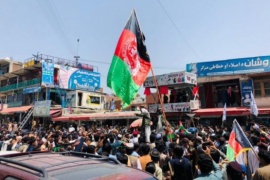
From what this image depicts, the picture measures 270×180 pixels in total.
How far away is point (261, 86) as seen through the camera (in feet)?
62.6

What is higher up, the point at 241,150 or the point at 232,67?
the point at 232,67

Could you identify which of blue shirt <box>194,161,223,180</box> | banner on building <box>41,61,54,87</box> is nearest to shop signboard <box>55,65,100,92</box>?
banner on building <box>41,61,54,87</box>

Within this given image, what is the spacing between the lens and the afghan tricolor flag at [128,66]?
8023mm

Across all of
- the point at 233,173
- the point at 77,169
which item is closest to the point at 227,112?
the point at 233,173

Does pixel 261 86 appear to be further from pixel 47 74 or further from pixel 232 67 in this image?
pixel 47 74

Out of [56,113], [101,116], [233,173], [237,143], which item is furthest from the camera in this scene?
[56,113]

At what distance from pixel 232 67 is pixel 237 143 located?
700 inches

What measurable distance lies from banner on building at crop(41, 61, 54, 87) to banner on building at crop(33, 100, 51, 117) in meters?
2.87

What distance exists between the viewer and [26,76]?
38.0 m

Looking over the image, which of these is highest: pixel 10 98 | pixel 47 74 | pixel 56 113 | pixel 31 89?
pixel 47 74

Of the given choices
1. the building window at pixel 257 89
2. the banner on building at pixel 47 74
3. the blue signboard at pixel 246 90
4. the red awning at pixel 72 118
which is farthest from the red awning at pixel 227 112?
the banner on building at pixel 47 74

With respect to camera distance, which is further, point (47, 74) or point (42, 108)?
point (47, 74)

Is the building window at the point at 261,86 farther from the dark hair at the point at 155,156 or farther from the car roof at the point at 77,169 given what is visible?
the car roof at the point at 77,169

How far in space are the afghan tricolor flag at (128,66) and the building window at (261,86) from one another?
548 inches
